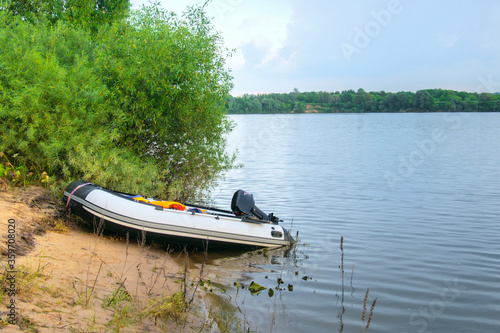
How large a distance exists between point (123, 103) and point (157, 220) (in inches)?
146

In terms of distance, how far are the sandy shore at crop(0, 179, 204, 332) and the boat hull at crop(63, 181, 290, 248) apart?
0.31m

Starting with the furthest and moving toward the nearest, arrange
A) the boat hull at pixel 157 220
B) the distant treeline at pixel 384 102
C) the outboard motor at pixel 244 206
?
the distant treeline at pixel 384 102
the outboard motor at pixel 244 206
the boat hull at pixel 157 220

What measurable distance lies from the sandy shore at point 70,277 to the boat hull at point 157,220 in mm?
312

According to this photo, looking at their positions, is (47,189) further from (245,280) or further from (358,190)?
(358,190)

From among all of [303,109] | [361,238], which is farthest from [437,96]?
[361,238]

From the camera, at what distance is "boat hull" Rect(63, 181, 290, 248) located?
772cm

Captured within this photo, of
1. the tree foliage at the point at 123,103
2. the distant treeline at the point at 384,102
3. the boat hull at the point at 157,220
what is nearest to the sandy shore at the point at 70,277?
the boat hull at the point at 157,220

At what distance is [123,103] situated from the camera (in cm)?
1044

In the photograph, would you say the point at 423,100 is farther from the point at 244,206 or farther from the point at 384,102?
the point at 244,206

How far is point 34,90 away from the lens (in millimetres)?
8469

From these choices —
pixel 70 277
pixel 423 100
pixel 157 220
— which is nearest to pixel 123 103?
pixel 157 220

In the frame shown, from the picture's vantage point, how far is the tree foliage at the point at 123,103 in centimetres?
866

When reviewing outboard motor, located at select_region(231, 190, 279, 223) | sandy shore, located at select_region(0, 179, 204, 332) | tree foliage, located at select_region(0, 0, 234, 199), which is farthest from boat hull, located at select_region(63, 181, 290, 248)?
tree foliage, located at select_region(0, 0, 234, 199)

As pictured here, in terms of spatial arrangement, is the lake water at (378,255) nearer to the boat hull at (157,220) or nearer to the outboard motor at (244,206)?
the boat hull at (157,220)
